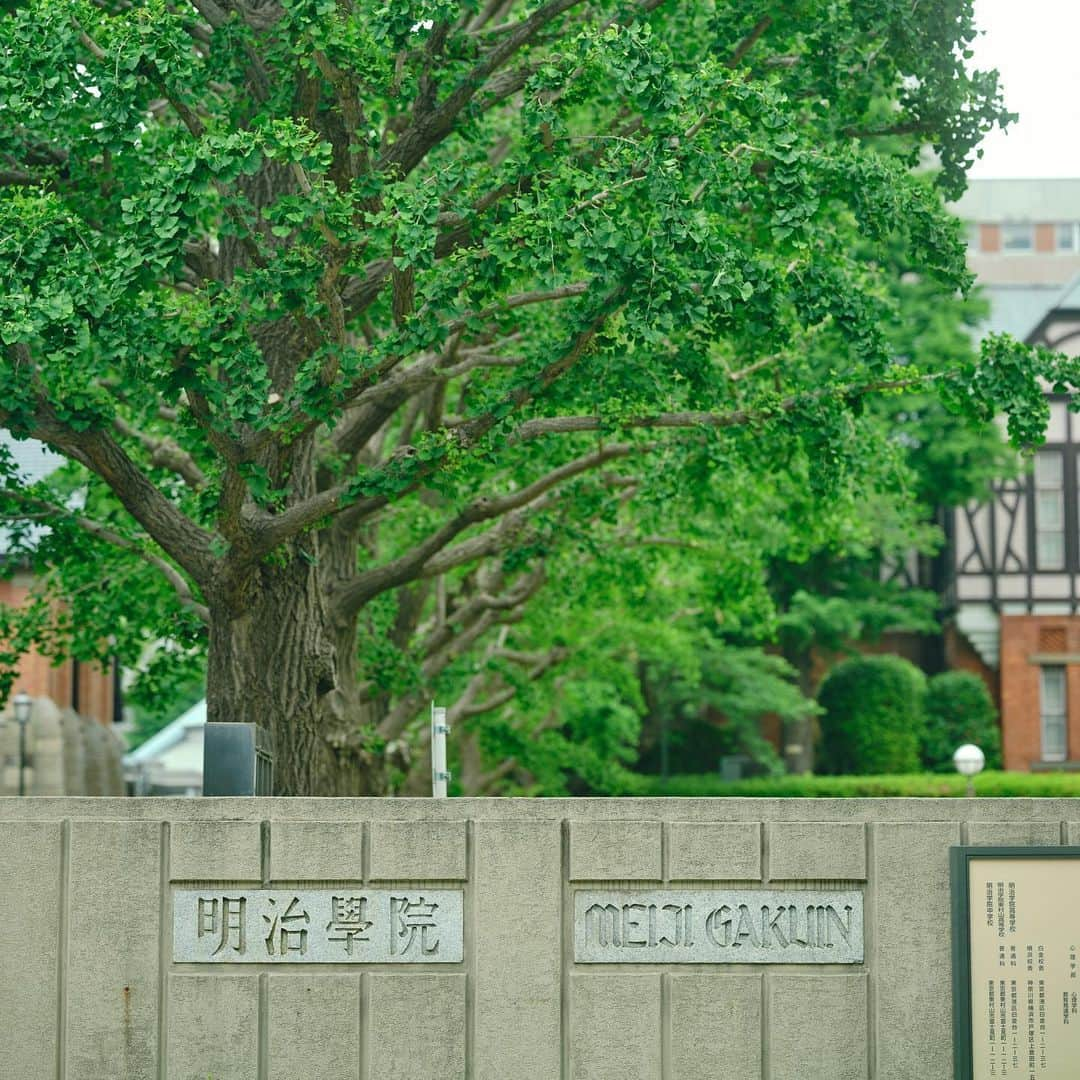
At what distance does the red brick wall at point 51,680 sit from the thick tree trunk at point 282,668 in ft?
57.2

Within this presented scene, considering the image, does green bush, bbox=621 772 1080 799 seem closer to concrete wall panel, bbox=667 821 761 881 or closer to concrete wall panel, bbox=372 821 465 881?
concrete wall panel, bbox=667 821 761 881

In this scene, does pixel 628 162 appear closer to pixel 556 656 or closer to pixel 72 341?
pixel 72 341

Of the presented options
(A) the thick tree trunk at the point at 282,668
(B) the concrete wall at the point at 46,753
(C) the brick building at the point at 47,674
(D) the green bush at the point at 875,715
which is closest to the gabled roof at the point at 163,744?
(C) the brick building at the point at 47,674

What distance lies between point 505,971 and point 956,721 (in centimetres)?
3573

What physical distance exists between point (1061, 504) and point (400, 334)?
3693 cm

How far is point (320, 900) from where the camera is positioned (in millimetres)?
11195

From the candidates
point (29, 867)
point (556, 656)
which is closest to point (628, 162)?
point (29, 867)

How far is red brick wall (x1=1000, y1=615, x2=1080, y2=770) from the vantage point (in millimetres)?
46344

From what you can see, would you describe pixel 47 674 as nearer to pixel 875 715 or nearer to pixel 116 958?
pixel 875 715

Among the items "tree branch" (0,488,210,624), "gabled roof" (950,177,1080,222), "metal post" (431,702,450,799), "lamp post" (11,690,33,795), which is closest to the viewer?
"metal post" (431,702,450,799)

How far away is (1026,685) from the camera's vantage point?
46.9 meters

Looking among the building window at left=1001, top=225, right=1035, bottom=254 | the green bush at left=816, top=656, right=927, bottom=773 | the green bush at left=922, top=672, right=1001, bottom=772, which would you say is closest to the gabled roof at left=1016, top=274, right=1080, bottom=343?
the green bush at left=922, top=672, right=1001, bottom=772

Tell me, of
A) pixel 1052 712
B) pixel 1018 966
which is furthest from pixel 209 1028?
pixel 1052 712

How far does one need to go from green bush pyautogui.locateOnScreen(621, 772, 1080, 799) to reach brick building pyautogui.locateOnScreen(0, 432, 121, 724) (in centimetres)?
1177
